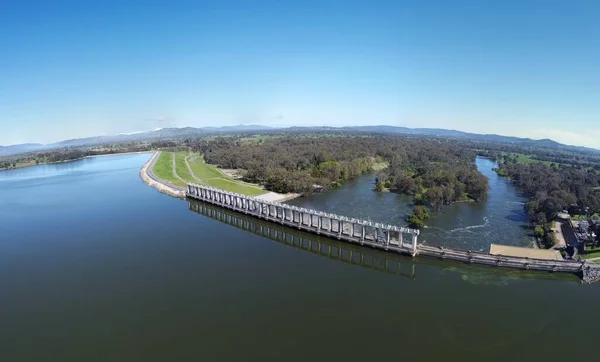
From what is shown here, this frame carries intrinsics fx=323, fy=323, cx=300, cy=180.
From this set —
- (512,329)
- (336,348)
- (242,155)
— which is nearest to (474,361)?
(512,329)

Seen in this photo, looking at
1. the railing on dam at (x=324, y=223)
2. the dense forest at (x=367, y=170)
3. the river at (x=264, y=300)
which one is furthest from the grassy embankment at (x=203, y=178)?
the river at (x=264, y=300)

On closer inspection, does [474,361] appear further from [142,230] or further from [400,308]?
[142,230]

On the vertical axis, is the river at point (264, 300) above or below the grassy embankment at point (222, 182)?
below

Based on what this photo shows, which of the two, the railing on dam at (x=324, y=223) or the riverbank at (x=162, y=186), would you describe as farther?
the riverbank at (x=162, y=186)

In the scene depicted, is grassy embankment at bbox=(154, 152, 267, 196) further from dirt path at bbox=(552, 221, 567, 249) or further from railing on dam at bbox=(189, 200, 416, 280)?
dirt path at bbox=(552, 221, 567, 249)

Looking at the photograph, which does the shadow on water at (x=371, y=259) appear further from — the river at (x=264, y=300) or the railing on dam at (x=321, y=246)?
the river at (x=264, y=300)

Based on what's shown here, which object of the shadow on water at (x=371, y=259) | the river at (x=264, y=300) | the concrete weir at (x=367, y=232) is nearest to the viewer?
the river at (x=264, y=300)

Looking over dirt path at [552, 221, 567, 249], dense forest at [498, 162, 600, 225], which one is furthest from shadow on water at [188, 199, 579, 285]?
dense forest at [498, 162, 600, 225]
